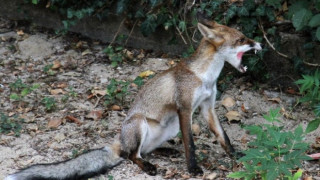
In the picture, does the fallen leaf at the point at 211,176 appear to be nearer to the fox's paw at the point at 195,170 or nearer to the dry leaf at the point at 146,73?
the fox's paw at the point at 195,170

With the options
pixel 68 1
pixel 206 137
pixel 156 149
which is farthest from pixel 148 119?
pixel 68 1

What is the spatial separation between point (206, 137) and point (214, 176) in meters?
1.16

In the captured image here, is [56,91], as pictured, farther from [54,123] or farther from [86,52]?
[86,52]

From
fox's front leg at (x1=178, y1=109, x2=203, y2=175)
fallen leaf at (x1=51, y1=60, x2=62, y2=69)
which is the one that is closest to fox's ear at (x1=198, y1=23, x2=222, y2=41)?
fox's front leg at (x1=178, y1=109, x2=203, y2=175)

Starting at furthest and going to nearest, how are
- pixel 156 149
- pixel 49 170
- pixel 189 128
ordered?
pixel 156 149 → pixel 189 128 → pixel 49 170

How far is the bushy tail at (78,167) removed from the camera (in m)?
5.47

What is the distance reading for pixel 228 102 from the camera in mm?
→ 7500

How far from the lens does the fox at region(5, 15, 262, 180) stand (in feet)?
19.5

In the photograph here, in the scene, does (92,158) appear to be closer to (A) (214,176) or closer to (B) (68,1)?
(A) (214,176)

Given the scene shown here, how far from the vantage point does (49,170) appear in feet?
18.3

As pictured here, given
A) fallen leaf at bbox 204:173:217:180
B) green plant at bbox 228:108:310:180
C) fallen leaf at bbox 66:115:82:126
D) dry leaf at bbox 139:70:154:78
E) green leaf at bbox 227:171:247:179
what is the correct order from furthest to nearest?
dry leaf at bbox 139:70:154:78 < fallen leaf at bbox 66:115:82:126 < fallen leaf at bbox 204:173:217:180 < green leaf at bbox 227:171:247:179 < green plant at bbox 228:108:310:180

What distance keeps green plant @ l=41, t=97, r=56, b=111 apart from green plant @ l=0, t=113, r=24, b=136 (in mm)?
390

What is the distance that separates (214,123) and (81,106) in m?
1.92

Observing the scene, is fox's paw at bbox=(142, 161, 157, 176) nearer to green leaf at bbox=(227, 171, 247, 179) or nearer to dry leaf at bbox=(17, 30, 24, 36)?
green leaf at bbox=(227, 171, 247, 179)
